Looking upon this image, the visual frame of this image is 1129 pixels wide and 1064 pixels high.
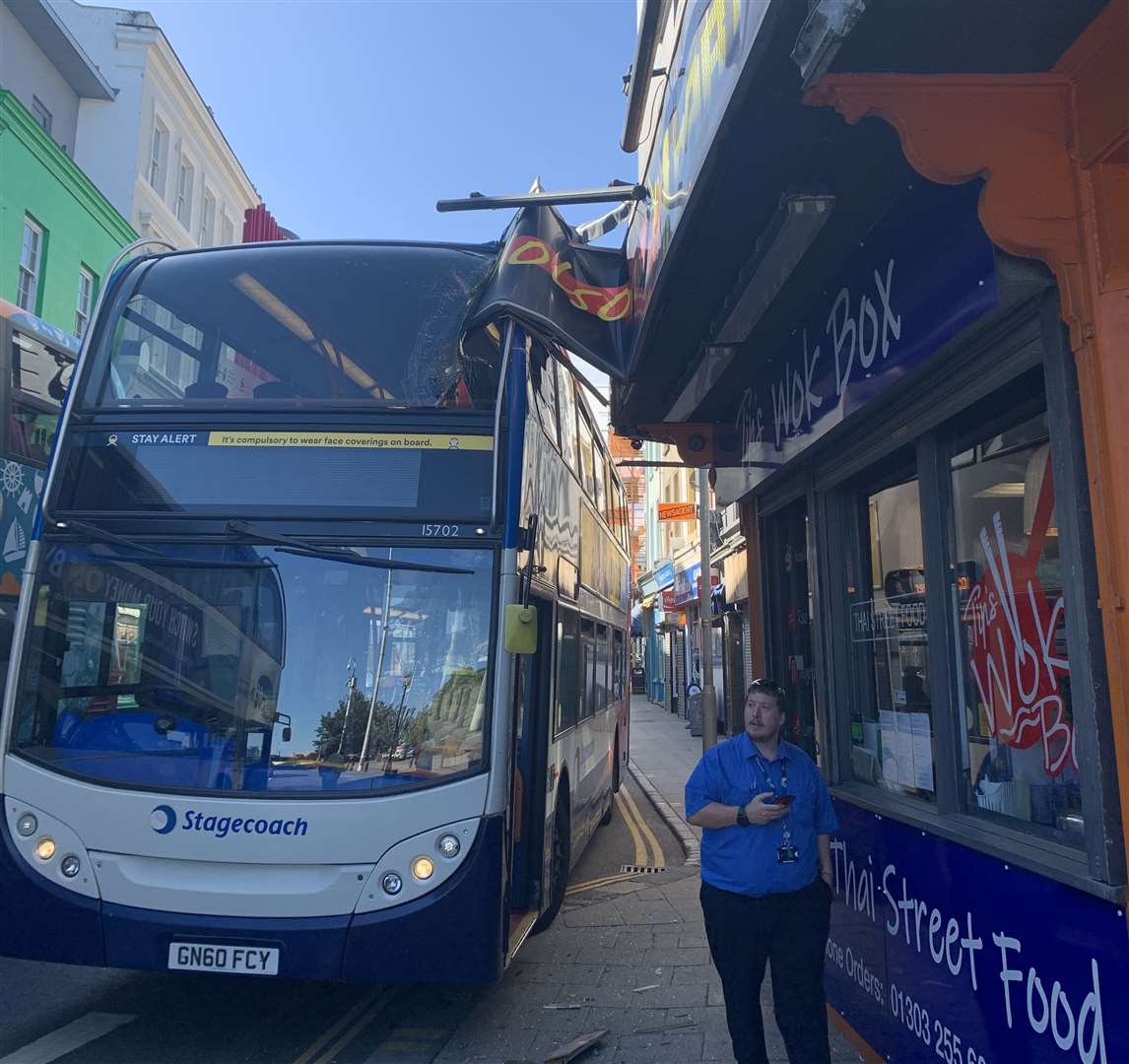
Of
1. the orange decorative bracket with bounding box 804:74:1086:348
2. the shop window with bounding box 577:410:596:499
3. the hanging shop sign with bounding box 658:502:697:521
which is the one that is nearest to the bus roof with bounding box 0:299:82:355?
the shop window with bounding box 577:410:596:499

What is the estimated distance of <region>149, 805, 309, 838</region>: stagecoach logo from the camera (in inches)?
178

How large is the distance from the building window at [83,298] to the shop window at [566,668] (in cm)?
1513

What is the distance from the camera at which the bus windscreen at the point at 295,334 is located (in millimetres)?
5402

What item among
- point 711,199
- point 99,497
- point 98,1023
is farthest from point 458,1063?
point 711,199

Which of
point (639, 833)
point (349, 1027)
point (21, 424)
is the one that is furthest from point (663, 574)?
point (349, 1027)

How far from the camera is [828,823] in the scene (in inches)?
154

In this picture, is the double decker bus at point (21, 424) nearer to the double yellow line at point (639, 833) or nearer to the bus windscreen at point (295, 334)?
the bus windscreen at point (295, 334)

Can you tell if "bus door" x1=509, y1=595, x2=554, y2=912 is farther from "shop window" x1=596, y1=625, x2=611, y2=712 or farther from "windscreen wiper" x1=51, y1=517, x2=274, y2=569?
"shop window" x1=596, y1=625, x2=611, y2=712

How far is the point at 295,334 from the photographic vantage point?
5574 millimetres

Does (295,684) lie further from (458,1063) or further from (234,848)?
(458,1063)

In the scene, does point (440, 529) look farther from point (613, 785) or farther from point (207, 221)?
point (207, 221)

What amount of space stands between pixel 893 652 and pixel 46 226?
17741 mm

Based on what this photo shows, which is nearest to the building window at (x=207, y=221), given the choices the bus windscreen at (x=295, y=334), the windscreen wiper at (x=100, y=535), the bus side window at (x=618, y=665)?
the bus side window at (x=618, y=665)

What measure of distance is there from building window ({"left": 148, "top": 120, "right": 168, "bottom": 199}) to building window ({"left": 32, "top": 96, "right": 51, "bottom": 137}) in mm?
2823
